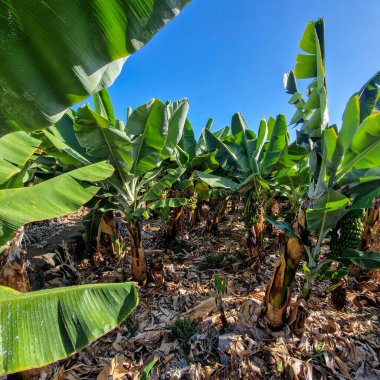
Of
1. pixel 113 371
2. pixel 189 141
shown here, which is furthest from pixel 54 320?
pixel 189 141

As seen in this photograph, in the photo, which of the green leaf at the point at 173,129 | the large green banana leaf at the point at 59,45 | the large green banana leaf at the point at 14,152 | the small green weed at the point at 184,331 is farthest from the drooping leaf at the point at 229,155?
the large green banana leaf at the point at 59,45

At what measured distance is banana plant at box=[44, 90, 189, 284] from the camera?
101 inches

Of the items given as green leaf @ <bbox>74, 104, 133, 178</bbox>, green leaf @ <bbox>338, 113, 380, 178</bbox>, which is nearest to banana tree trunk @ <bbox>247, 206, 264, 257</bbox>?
green leaf @ <bbox>338, 113, 380, 178</bbox>

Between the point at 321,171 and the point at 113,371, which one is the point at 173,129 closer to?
the point at 321,171

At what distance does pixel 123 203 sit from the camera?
3305mm

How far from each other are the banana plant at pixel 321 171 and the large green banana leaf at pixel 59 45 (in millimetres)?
1570

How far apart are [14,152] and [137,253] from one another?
203 cm

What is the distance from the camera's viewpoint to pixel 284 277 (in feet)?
7.48

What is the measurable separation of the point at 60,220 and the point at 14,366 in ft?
22.0

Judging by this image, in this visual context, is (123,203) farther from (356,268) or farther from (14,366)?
(356,268)

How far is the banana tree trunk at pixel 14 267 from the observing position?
6.58 feet

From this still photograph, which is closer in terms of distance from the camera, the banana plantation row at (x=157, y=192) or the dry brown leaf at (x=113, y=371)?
the banana plantation row at (x=157, y=192)

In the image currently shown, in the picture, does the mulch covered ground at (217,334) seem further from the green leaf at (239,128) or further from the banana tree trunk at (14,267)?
the green leaf at (239,128)

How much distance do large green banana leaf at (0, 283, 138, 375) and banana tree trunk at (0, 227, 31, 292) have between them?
905 mm
